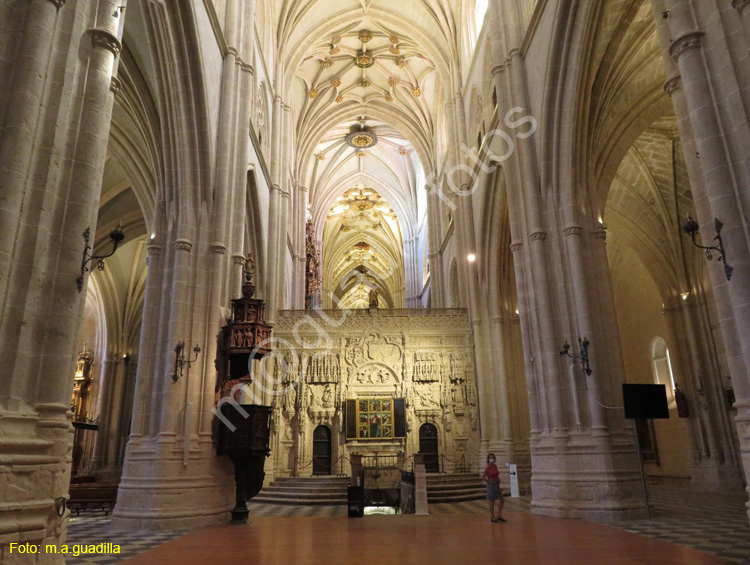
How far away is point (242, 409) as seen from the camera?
10969 millimetres

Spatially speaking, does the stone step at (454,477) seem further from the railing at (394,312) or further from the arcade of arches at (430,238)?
the railing at (394,312)

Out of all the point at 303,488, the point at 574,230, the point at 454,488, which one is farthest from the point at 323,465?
the point at 574,230

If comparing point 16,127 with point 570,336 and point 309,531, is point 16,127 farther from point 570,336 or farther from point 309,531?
point 570,336

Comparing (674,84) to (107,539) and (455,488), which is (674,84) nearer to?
(107,539)

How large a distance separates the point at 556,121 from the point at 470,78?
9669mm

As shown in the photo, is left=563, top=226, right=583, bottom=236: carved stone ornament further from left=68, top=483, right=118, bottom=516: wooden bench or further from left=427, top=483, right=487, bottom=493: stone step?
left=68, top=483, right=118, bottom=516: wooden bench

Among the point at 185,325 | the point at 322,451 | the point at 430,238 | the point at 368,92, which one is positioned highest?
the point at 368,92

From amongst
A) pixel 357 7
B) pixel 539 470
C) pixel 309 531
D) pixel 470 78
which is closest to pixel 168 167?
pixel 309 531

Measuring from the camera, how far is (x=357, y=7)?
25.2 metres

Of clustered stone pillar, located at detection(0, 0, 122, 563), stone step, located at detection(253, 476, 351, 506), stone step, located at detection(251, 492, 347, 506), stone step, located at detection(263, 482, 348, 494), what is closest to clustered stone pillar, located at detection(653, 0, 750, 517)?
clustered stone pillar, located at detection(0, 0, 122, 563)

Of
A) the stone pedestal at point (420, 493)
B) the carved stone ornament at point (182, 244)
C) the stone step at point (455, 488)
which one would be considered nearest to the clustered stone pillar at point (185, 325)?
the carved stone ornament at point (182, 244)

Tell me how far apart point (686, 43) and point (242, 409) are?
30.5 ft

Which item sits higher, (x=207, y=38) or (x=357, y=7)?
(x=357, y=7)

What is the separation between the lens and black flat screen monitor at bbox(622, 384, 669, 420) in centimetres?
989
